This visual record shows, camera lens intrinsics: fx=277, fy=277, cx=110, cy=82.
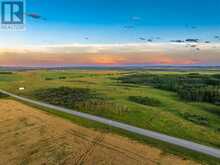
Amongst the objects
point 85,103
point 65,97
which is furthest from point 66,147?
point 65,97

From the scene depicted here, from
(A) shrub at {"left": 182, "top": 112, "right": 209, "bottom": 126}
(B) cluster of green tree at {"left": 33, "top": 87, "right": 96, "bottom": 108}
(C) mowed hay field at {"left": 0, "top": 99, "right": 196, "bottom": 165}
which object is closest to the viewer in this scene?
(C) mowed hay field at {"left": 0, "top": 99, "right": 196, "bottom": 165}

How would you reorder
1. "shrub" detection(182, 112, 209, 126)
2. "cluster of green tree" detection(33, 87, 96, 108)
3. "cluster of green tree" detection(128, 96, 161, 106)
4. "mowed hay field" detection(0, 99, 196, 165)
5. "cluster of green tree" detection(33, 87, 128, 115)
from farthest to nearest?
"cluster of green tree" detection(33, 87, 96, 108)
"cluster of green tree" detection(128, 96, 161, 106)
"cluster of green tree" detection(33, 87, 128, 115)
"shrub" detection(182, 112, 209, 126)
"mowed hay field" detection(0, 99, 196, 165)

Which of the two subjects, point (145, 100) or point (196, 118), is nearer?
point (196, 118)

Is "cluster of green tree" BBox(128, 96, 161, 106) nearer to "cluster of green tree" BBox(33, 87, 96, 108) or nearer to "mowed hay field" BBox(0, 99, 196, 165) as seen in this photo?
"cluster of green tree" BBox(33, 87, 96, 108)

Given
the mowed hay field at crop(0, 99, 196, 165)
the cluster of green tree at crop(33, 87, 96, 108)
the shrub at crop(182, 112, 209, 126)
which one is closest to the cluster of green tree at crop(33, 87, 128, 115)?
the cluster of green tree at crop(33, 87, 96, 108)

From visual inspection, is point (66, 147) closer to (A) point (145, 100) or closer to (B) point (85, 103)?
(B) point (85, 103)

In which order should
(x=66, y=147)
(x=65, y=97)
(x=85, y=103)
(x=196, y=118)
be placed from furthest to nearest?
1. (x=65, y=97)
2. (x=85, y=103)
3. (x=196, y=118)
4. (x=66, y=147)

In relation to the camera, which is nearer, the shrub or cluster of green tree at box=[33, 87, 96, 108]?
the shrub

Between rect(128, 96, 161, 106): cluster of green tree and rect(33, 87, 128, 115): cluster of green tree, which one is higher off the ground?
rect(128, 96, 161, 106): cluster of green tree

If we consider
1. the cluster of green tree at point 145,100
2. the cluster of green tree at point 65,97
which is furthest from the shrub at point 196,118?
the cluster of green tree at point 65,97
